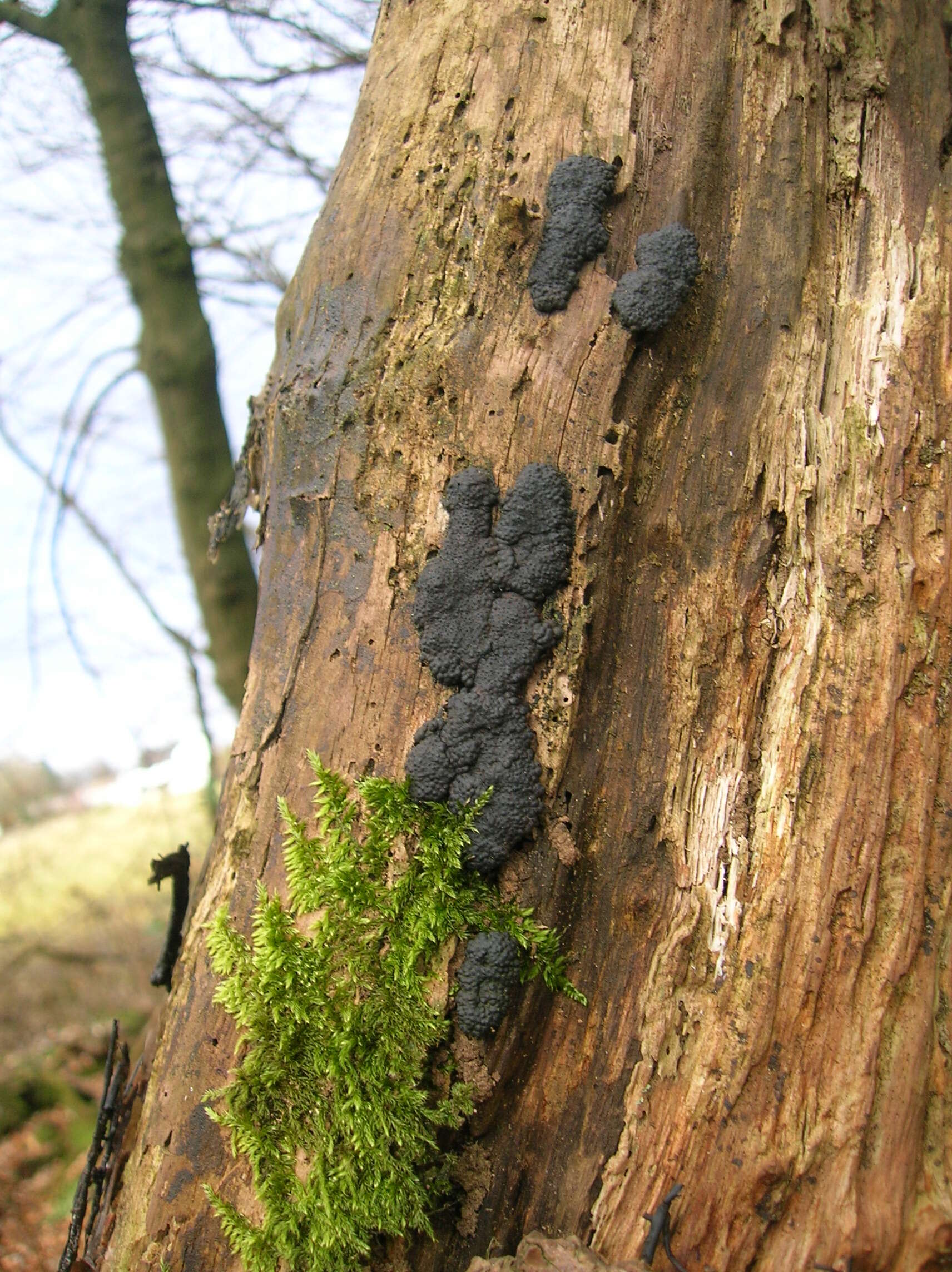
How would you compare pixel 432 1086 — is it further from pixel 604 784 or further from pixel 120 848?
pixel 120 848

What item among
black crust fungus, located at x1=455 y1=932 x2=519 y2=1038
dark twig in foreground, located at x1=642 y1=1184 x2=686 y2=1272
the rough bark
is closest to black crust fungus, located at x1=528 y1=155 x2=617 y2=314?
black crust fungus, located at x1=455 y1=932 x2=519 y2=1038

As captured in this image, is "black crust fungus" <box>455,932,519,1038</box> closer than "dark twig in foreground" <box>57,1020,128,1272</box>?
Yes

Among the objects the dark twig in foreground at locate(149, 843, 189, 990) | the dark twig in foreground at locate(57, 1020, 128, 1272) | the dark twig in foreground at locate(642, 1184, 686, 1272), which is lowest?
the dark twig in foreground at locate(57, 1020, 128, 1272)

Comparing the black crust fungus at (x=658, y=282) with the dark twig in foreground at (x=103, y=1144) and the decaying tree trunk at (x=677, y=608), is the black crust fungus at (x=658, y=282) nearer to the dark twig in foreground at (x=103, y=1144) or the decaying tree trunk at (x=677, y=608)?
the decaying tree trunk at (x=677, y=608)

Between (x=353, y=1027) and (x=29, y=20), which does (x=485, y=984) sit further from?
(x=29, y=20)

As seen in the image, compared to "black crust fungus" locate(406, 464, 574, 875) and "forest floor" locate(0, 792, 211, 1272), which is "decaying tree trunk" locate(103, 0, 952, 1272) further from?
"forest floor" locate(0, 792, 211, 1272)

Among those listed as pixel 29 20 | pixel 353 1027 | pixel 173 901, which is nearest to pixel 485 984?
pixel 353 1027

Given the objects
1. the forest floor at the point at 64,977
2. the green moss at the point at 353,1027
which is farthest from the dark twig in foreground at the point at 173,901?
the forest floor at the point at 64,977
